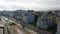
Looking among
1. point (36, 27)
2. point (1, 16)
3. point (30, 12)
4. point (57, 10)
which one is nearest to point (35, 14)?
point (30, 12)

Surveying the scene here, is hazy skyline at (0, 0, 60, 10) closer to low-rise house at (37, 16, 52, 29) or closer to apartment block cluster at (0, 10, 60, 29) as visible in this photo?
apartment block cluster at (0, 10, 60, 29)

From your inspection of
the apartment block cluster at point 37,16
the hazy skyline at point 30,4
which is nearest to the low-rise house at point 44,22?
the apartment block cluster at point 37,16

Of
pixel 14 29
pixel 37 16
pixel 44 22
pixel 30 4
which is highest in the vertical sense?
pixel 30 4

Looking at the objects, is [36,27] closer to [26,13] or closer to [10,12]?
[26,13]

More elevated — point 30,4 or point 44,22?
point 30,4

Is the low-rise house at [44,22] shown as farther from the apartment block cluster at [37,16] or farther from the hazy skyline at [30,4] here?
the hazy skyline at [30,4]

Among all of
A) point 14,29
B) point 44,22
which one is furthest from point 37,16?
point 14,29

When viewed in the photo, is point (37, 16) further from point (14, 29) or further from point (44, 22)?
point (14, 29)
